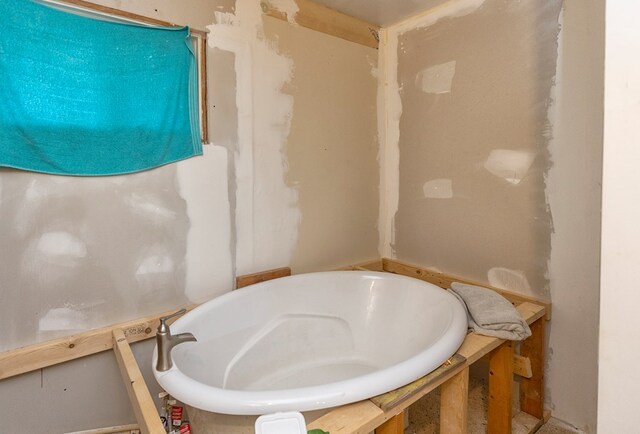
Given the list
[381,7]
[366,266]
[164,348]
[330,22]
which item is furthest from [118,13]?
[366,266]

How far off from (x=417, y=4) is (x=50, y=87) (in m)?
1.91

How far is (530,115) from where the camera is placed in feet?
5.49

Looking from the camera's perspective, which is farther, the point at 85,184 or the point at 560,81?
the point at 560,81

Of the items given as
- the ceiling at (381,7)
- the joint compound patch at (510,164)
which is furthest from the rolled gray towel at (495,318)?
the ceiling at (381,7)

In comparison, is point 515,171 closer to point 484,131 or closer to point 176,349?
point 484,131

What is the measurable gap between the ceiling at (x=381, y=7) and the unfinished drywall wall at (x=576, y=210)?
0.77m

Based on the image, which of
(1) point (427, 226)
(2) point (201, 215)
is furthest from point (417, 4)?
(2) point (201, 215)

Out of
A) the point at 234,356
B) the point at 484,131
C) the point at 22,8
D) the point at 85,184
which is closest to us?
the point at 22,8

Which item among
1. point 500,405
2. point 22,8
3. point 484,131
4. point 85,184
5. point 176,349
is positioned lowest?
point 500,405

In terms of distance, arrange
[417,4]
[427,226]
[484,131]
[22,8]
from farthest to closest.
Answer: [427,226]
[417,4]
[484,131]
[22,8]

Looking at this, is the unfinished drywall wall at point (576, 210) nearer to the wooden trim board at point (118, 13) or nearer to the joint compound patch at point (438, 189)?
the joint compound patch at point (438, 189)

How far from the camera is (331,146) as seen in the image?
7.08ft

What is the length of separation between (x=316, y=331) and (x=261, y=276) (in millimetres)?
422

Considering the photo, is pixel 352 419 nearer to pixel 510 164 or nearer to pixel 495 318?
pixel 495 318
